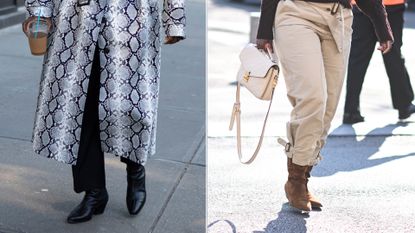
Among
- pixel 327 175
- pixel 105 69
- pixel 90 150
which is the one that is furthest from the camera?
pixel 327 175

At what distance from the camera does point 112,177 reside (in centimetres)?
475

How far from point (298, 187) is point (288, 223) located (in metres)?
0.23

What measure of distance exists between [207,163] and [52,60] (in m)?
1.88

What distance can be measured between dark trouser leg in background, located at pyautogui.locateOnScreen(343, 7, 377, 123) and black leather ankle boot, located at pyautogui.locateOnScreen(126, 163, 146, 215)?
114 inches

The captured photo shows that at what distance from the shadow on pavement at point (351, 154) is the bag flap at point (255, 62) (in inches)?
49.2

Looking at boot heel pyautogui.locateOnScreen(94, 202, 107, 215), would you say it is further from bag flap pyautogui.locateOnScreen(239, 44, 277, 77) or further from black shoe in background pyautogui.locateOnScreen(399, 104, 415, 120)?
black shoe in background pyautogui.locateOnScreen(399, 104, 415, 120)

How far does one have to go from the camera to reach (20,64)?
7.76 meters

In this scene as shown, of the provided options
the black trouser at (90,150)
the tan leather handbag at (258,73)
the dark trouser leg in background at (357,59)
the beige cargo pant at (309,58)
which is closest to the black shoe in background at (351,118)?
the dark trouser leg in background at (357,59)

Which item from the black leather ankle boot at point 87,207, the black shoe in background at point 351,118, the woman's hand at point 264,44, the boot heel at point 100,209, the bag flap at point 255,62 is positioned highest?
the woman's hand at point 264,44

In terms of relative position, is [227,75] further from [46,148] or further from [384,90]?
[46,148]

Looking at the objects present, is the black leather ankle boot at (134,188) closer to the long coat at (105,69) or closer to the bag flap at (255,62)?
the long coat at (105,69)

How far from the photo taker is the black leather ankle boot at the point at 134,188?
420 cm

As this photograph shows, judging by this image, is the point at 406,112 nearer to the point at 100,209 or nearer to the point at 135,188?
the point at 135,188

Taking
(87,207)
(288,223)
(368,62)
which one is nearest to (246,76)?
(288,223)
